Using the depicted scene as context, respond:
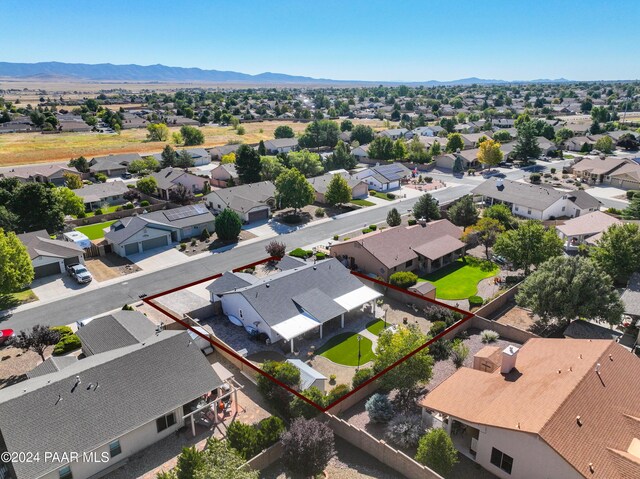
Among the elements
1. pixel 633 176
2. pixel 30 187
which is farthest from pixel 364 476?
pixel 633 176

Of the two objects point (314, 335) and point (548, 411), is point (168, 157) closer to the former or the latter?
point (314, 335)

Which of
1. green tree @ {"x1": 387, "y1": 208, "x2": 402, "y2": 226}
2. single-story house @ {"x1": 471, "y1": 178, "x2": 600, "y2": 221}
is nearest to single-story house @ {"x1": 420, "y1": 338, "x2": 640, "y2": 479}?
green tree @ {"x1": 387, "y1": 208, "x2": 402, "y2": 226}

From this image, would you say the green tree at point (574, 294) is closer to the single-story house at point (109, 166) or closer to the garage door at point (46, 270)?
the garage door at point (46, 270)

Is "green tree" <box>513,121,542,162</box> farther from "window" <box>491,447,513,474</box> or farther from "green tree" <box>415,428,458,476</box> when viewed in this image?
"green tree" <box>415,428,458,476</box>

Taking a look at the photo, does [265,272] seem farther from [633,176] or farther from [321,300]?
[633,176]

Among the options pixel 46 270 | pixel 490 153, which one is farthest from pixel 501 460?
pixel 490 153

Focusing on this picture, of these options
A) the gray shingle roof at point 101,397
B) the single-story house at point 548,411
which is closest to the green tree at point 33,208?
the gray shingle roof at point 101,397
